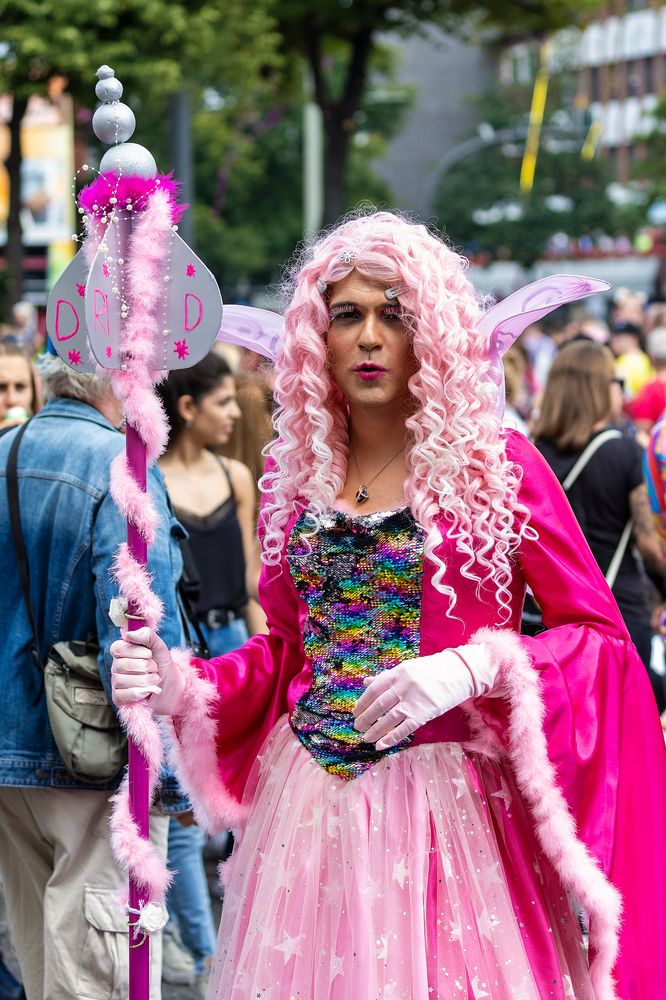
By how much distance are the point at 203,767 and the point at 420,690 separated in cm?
76

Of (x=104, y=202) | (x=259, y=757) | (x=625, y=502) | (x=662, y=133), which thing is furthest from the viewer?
(x=662, y=133)

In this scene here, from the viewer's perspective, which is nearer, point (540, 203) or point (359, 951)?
point (359, 951)

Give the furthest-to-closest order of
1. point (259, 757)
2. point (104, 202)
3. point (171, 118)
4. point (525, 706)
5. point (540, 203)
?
point (540, 203) < point (171, 118) < point (259, 757) < point (104, 202) < point (525, 706)

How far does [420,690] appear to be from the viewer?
2404mm

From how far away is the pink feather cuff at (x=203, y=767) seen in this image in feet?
9.57

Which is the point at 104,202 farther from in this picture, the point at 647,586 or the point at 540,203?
the point at 540,203

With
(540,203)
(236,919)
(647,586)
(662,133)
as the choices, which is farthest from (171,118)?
(540,203)

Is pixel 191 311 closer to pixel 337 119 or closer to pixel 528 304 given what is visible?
pixel 528 304

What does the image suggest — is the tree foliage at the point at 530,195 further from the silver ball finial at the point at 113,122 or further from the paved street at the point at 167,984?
the silver ball finial at the point at 113,122

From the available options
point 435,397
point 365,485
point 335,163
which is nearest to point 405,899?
point 365,485

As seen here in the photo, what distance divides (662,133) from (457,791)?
1322 inches

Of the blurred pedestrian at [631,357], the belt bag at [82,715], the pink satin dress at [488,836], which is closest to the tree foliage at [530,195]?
the blurred pedestrian at [631,357]

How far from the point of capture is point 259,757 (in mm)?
2951

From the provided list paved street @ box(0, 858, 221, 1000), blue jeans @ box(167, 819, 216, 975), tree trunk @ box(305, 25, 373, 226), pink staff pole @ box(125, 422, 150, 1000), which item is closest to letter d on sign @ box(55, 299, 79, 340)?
pink staff pole @ box(125, 422, 150, 1000)
